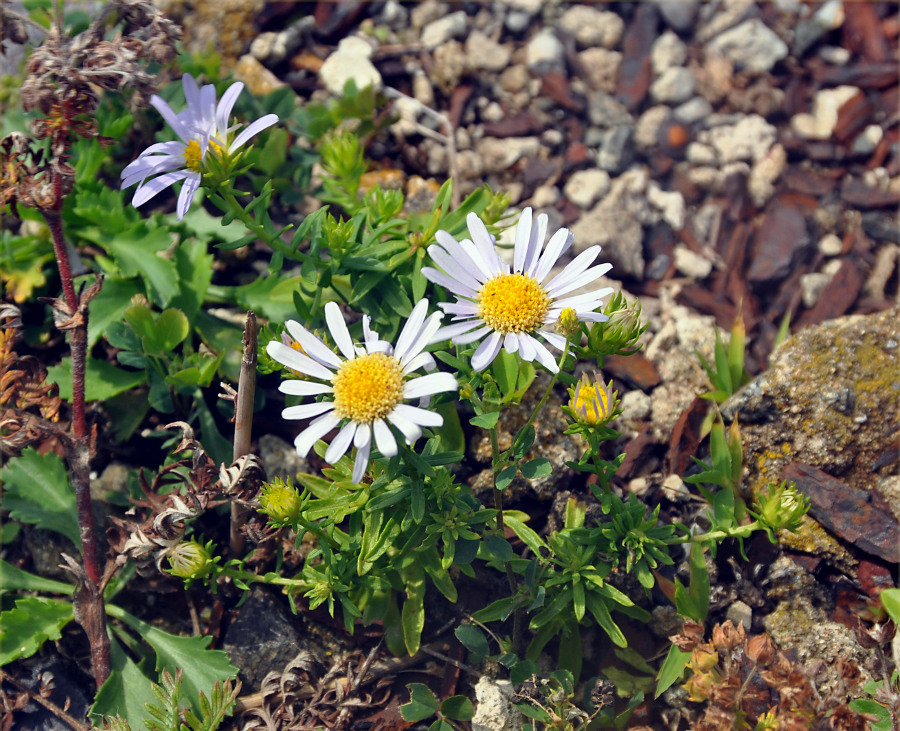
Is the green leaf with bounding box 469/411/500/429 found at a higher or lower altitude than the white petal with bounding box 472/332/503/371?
lower

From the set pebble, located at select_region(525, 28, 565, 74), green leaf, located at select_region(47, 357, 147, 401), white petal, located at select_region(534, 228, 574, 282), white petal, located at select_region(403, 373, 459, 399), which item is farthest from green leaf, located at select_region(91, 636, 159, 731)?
pebble, located at select_region(525, 28, 565, 74)

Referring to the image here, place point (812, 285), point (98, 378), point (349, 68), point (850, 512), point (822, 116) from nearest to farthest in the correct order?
point (850, 512)
point (98, 378)
point (812, 285)
point (349, 68)
point (822, 116)

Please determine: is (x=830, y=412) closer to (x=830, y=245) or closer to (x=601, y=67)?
(x=830, y=245)

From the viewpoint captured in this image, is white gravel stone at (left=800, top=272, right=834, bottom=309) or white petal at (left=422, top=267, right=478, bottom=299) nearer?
white petal at (left=422, top=267, right=478, bottom=299)

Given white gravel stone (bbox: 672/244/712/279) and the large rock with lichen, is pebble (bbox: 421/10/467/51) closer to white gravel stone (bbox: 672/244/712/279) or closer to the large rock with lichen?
white gravel stone (bbox: 672/244/712/279)

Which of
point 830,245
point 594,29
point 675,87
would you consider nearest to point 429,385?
point 830,245

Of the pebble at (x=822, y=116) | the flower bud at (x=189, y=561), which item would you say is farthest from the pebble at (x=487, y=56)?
the flower bud at (x=189, y=561)
